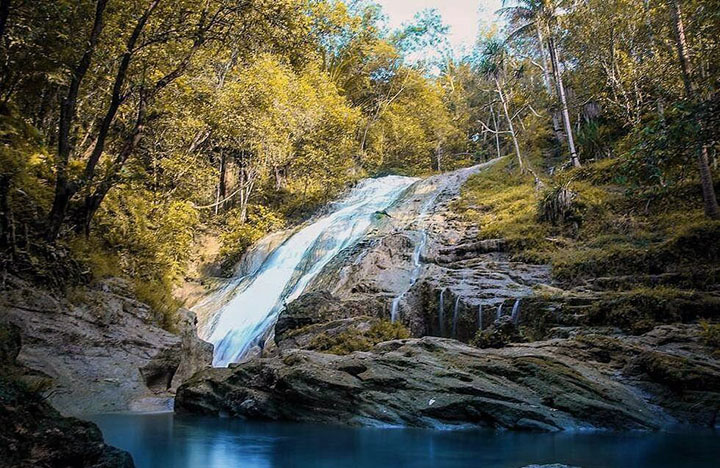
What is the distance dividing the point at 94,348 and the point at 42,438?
5986mm

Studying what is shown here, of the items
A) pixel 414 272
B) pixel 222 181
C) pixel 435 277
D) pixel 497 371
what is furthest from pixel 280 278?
pixel 497 371

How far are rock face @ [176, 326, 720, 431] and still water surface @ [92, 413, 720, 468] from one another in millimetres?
→ 352

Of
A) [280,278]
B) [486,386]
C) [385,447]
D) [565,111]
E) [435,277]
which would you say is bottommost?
[385,447]

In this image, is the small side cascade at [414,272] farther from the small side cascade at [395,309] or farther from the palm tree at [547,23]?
the palm tree at [547,23]

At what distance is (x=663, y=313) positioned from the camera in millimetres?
9164

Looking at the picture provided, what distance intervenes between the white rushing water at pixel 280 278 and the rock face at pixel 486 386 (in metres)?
6.58

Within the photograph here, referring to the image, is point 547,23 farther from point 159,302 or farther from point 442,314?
point 159,302

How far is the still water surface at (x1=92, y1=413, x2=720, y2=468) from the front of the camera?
5.06m

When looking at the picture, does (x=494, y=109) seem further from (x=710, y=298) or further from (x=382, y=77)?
(x=710, y=298)

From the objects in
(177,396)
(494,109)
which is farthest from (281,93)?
(494,109)

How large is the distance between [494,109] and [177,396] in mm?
38435

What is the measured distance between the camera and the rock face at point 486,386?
6.71m

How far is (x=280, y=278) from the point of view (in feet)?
63.1

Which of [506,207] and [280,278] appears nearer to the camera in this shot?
[280,278]
